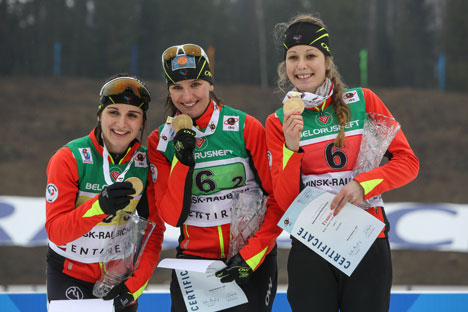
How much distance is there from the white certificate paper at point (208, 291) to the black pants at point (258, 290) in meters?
0.05

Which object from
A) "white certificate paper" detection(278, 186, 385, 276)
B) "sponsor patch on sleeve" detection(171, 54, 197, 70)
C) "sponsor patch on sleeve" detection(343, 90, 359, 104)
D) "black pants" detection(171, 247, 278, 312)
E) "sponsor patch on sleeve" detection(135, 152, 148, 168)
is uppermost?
"sponsor patch on sleeve" detection(171, 54, 197, 70)

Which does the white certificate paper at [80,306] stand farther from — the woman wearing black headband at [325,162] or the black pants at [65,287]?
the woman wearing black headband at [325,162]

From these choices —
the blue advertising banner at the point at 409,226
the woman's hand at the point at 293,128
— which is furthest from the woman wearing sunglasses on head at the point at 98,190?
the blue advertising banner at the point at 409,226

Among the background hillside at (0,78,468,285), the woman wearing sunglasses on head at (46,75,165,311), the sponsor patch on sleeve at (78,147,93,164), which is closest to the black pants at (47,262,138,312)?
the woman wearing sunglasses on head at (46,75,165,311)

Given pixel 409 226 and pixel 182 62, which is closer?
pixel 182 62

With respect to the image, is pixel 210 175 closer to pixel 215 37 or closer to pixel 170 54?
pixel 170 54

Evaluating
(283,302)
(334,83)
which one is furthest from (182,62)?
(283,302)

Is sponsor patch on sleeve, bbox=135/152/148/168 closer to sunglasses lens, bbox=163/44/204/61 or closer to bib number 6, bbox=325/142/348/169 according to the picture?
sunglasses lens, bbox=163/44/204/61

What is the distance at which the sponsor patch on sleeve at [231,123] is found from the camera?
309 cm

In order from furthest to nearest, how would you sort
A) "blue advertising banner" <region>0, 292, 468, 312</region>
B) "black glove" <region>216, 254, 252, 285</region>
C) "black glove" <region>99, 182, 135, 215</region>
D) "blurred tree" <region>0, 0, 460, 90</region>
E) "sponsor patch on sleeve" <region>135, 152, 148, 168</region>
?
"blurred tree" <region>0, 0, 460, 90</region> < "blue advertising banner" <region>0, 292, 468, 312</region> < "sponsor patch on sleeve" <region>135, 152, 148, 168</region> < "black glove" <region>216, 254, 252, 285</region> < "black glove" <region>99, 182, 135, 215</region>

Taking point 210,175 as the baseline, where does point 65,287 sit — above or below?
below

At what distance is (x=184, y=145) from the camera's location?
110 inches

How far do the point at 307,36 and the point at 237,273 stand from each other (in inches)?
53.2

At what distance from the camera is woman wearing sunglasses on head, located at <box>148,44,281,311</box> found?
2965 mm
